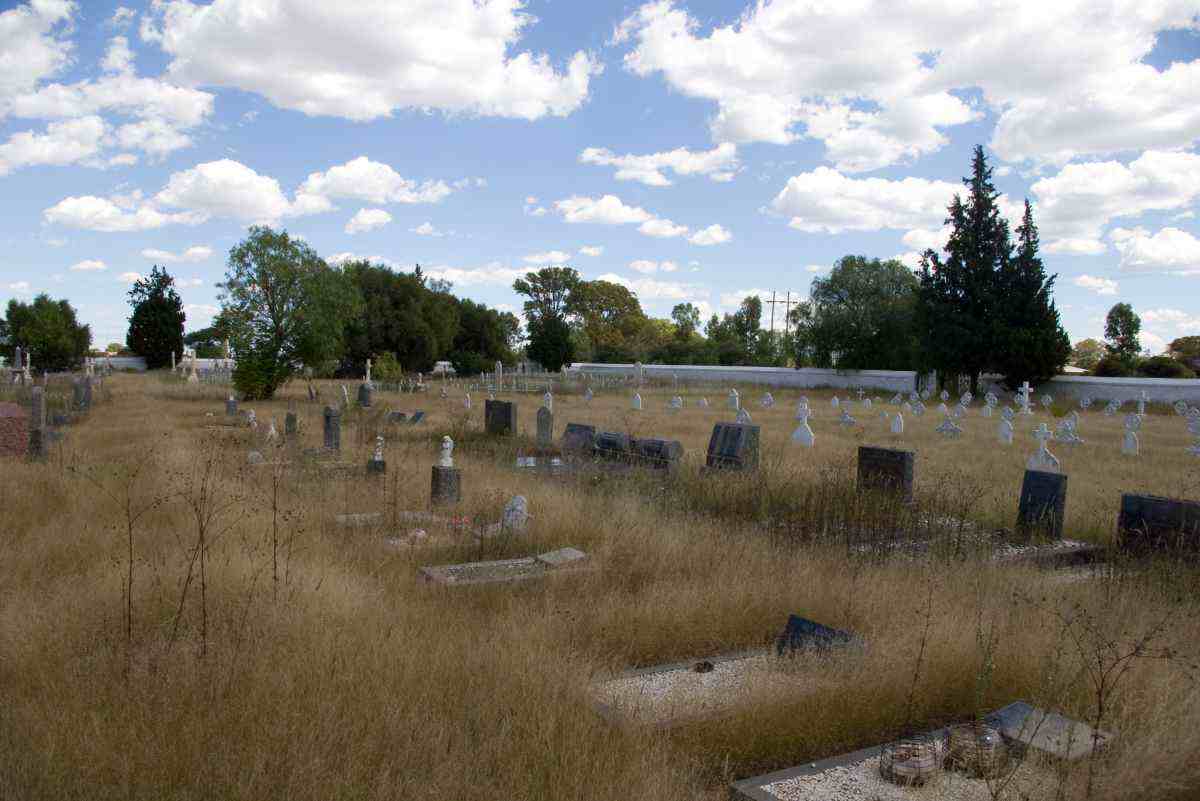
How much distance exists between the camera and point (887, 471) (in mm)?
9906

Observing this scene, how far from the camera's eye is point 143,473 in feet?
32.0

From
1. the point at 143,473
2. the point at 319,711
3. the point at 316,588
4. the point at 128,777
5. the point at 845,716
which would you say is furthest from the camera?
the point at 143,473

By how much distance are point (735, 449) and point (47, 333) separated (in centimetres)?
5361

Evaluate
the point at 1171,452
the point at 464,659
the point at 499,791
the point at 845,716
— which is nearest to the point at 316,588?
the point at 464,659

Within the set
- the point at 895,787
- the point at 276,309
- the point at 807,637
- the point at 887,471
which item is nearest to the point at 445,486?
the point at 887,471

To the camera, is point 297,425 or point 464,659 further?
point 297,425

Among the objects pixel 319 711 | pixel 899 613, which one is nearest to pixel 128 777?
pixel 319 711

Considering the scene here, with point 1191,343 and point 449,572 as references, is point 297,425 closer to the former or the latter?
point 449,572

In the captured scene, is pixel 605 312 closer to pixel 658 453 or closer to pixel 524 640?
pixel 658 453

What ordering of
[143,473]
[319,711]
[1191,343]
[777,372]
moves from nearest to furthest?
[319,711]
[143,473]
[777,372]
[1191,343]

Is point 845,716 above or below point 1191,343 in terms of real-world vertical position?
below

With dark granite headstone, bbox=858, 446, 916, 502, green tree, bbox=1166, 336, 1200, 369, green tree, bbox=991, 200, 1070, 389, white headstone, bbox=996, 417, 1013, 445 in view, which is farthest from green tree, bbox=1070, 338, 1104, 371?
dark granite headstone, bbox=858, 446, 916, 502

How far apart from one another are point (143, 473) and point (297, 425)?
8.25 m

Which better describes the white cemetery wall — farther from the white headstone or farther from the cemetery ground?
the cemetery ground
